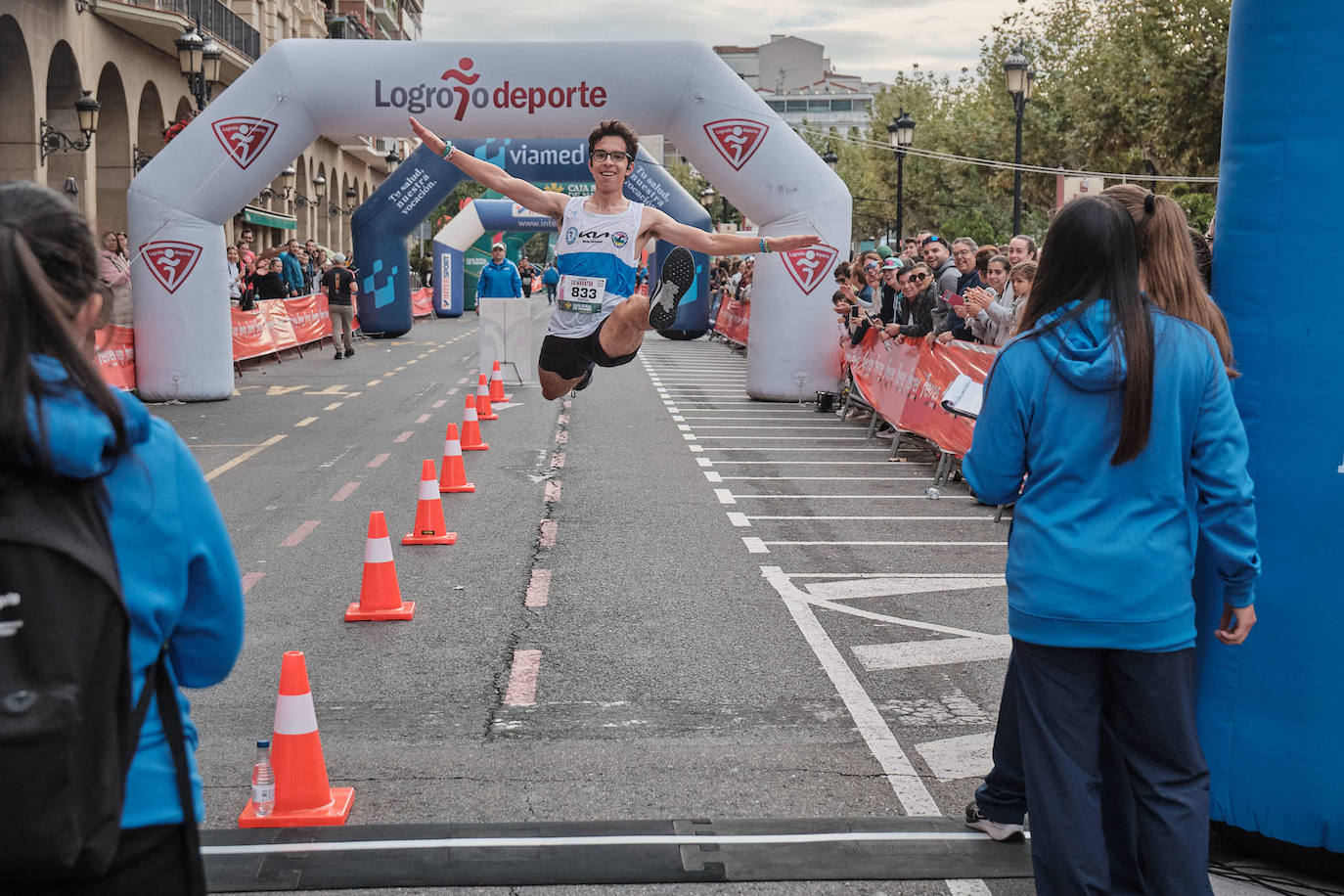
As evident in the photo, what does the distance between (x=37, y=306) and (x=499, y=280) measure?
21.9m

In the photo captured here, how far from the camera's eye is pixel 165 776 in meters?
2.12

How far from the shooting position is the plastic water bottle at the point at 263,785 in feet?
14.4

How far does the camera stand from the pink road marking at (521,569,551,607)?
770 centimetres

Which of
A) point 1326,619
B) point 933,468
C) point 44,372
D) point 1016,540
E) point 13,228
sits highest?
point 13,228

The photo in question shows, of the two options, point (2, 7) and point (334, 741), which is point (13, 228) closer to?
point (334, 741)

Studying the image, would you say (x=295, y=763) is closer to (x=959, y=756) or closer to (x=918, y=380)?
(x=959, y=756)

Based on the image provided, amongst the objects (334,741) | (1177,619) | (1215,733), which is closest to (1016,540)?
(1177,619)

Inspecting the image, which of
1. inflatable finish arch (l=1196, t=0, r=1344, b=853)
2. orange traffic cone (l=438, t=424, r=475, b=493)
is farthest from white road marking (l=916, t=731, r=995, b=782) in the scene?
orange traffic cone (l=438, t=424, r=475, b=493)

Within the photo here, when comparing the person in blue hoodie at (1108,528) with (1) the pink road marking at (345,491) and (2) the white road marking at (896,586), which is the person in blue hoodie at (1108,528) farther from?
(1) the pink road marking at (345,491)

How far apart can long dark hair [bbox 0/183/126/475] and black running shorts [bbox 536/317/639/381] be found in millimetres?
5407

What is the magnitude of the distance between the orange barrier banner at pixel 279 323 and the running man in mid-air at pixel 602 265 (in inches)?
751

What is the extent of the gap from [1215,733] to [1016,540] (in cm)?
111

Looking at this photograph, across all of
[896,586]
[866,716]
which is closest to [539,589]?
[896,586]

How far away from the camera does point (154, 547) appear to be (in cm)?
204
